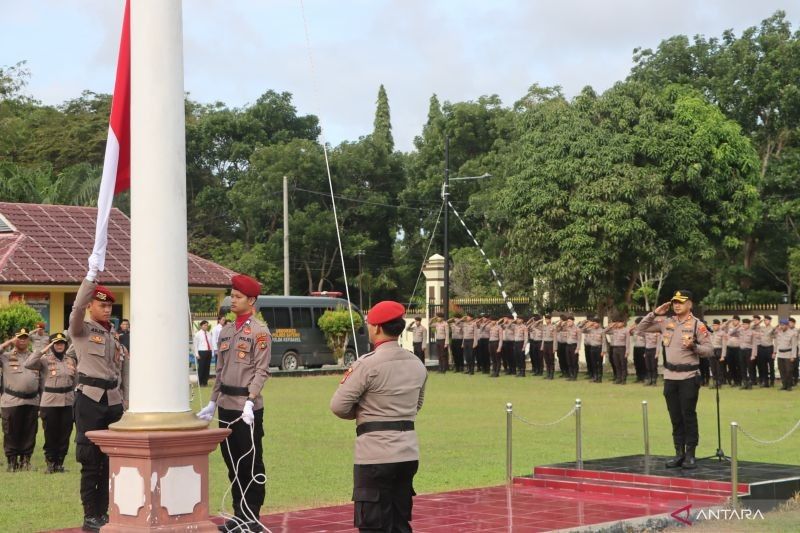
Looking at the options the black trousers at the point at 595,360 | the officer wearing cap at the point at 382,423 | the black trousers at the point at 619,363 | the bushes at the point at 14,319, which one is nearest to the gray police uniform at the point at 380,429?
the officer wearing cap at the point at 382,423

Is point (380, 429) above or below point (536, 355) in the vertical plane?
above

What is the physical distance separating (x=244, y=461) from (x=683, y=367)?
5.55 meters

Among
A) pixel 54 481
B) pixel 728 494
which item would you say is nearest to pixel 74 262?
pixel 54 481

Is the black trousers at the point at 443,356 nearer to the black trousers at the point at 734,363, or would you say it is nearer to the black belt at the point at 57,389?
the black trousers at the point at 734,363

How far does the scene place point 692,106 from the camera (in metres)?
36.1

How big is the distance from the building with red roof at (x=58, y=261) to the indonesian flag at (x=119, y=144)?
75.5ft

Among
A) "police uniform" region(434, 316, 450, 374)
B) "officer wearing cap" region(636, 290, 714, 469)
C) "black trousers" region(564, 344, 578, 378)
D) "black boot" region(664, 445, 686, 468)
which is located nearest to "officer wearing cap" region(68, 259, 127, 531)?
"black boot" region(664, 445, 686, 468)

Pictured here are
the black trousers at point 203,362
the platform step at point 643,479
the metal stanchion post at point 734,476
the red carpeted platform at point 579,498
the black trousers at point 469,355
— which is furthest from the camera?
the black trousers at point 469,355

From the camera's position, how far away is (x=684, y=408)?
12.2 metres

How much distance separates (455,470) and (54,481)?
14.4 ft

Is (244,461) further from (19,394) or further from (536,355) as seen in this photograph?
(536,355)

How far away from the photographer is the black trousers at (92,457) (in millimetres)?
9086

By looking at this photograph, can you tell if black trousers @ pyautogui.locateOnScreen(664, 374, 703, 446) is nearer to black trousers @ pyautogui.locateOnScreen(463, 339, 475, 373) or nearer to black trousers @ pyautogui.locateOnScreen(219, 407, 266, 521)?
black trousers @ pyautogui.locateOnScreen(219, 407, 266, 521)

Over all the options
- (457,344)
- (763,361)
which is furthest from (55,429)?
(457,344)
